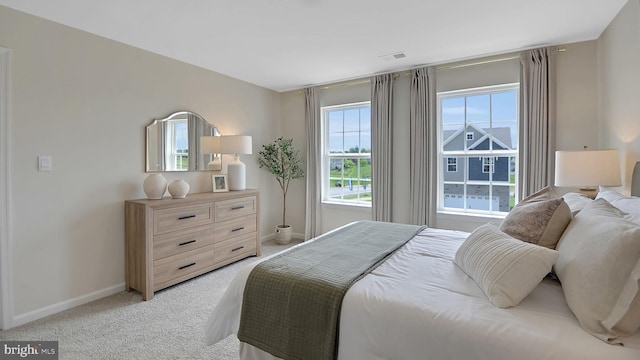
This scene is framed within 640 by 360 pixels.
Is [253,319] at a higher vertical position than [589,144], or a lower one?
Result: lower

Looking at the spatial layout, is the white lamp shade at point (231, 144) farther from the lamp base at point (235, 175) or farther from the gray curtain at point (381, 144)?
the gray curtain at point (381, 144)

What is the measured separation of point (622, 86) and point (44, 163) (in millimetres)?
4746

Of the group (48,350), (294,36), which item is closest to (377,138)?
(294,36)

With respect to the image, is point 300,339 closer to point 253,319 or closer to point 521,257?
point 253,319

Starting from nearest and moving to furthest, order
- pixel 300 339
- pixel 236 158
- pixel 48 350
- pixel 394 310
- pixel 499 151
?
pixel 394 310
pixel 300 339
pixel 48 350
pixel 499 151
pixel 236 158

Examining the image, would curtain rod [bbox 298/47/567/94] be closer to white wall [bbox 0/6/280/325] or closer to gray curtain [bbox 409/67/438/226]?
gray curtain [bbox 409/67/438/226]

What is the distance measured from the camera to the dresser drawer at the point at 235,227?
3410 millimetres

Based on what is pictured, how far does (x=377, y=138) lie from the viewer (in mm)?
4043

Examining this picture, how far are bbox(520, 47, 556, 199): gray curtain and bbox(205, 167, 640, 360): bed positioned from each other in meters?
1.66

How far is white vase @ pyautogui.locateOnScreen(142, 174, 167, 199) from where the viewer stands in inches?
116

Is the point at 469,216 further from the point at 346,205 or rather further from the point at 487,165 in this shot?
the point at 346,205

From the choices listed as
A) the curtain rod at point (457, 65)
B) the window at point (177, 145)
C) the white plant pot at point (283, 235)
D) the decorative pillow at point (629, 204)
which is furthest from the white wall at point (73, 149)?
the decorative pillow at point (629, 204)

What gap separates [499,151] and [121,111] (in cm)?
413

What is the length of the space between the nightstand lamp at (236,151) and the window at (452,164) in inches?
101
